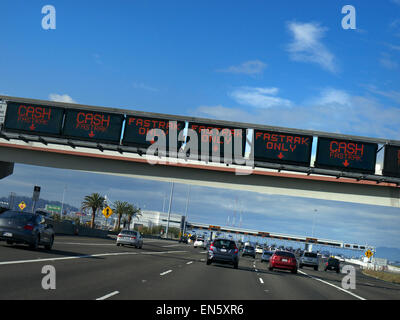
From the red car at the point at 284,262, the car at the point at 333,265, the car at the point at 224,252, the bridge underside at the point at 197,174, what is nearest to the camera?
the bridge underside at the point at 197,174

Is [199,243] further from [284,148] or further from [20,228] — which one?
[20,228]

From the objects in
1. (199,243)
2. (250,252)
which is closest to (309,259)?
(250,252)

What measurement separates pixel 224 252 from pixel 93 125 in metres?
9.86

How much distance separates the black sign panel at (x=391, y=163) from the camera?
24844 millimetres

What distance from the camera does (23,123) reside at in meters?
25.7

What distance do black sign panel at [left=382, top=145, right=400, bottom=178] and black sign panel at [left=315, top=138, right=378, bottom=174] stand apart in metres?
0.75

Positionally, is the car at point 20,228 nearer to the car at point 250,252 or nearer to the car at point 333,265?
the car at point 333,265

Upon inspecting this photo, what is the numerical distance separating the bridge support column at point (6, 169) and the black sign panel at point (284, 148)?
16821mm

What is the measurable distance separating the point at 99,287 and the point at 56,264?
204 inches

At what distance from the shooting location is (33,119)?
25.7 meters

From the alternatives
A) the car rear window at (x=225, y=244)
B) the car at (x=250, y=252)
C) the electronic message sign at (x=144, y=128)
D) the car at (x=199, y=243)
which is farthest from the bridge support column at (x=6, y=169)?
the car at (x=199, y=243)

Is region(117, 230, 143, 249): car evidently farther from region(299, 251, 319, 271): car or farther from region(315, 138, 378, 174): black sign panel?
region(315, 138, 378, 174): black sign panel
